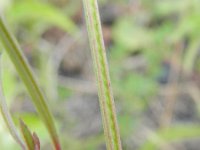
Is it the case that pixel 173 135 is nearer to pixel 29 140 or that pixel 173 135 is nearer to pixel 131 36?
pixel 131 36

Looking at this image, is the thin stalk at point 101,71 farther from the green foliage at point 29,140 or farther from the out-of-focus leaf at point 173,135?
the out-of-focus leaf at point 173,135

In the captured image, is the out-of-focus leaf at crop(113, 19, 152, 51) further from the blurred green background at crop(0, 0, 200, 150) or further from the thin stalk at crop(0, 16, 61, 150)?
the thin stalk at crop(0, 16, 61, 150)

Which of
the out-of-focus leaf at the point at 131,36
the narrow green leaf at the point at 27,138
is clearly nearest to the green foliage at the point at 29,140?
the narrow green leaf at the point at 27,138

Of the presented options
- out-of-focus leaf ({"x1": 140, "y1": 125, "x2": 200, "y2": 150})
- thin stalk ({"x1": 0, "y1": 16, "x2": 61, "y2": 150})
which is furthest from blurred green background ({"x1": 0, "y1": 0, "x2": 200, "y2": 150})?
thin stalk ({"x1": 0, "y1": 16, "x2": 61, "y2": 150})

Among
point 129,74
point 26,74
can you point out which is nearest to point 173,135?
point 129,74

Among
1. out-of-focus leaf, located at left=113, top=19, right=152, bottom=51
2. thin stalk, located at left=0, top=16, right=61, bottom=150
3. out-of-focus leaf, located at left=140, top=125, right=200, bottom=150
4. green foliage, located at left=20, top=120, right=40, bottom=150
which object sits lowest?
out-of-focus leaf, located at left=140, top=125, right=200, bottom=150
